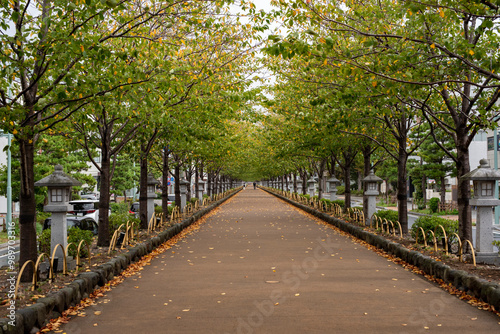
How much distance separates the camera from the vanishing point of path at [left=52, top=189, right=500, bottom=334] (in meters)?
6.14

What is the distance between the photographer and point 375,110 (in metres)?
13.0

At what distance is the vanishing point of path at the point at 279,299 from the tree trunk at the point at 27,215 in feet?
5.39

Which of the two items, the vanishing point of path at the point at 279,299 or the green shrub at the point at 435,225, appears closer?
the vanishing point of path at the point at 279,299

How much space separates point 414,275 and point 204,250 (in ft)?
20.5

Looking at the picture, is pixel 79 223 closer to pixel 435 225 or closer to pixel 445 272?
pixel 435 225

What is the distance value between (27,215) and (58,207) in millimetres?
1605

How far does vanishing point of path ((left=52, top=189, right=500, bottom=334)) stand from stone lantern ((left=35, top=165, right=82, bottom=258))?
185 centimetres

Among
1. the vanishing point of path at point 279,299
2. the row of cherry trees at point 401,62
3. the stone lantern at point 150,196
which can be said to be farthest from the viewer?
the stone lantern at point 150,196

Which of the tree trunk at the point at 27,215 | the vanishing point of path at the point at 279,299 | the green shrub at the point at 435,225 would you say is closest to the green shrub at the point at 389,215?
the green shrub at the point at 435,225

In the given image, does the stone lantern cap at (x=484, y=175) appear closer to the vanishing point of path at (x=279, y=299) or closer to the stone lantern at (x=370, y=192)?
the vanishing point of path at (x=279, y=299)

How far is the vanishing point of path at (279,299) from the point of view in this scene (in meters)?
6.14

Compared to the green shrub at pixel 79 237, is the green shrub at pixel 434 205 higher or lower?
lower

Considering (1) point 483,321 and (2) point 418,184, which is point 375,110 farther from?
(2) point 418,184

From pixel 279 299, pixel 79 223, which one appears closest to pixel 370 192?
pixel 79 223
